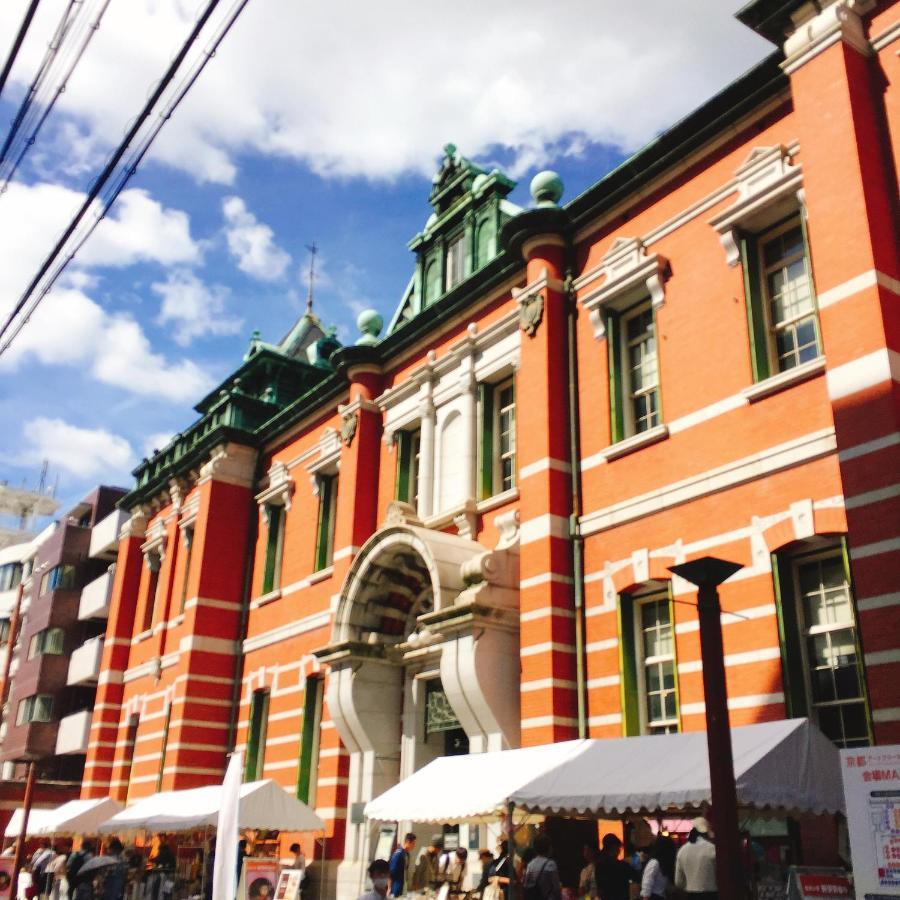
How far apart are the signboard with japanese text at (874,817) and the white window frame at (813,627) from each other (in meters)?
3.94

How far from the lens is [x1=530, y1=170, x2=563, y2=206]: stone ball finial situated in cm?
1623

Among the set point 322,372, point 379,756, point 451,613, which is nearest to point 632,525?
point 451,613

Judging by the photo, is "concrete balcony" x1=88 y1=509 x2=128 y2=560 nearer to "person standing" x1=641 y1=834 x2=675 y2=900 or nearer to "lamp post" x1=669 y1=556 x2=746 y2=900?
"person standing" x1=641 y1=834 x2=675 y2=900

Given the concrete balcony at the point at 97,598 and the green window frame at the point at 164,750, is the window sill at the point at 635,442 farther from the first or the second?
the concrete balcony at the point at 97,598

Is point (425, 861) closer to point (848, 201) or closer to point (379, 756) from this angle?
point (379, 756)

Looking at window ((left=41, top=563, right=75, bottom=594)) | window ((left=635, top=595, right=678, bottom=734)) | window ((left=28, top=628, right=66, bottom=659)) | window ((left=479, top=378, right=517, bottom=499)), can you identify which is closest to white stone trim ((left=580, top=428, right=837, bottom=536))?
window ((left=635, top=595, right=678, bottom=734))

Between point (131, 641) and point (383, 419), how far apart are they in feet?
41.0

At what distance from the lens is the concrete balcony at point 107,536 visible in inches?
1347

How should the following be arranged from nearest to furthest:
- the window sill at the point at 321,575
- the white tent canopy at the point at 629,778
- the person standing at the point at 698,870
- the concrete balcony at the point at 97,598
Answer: the white tent canopy at the point at 629,778, the person standing at the point at 698,870, the window sill at the point at 321,575, the concrete balcony at the point at 97,598

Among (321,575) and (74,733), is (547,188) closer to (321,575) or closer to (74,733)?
(321,575)

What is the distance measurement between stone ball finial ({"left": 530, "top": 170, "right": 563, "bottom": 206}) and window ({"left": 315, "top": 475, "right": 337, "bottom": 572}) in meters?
8.01

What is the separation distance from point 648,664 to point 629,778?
3.92m

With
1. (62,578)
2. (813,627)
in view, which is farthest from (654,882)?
(62,578)

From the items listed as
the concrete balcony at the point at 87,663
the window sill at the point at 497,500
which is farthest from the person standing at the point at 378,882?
the concrete balcony at the point at 87,663
